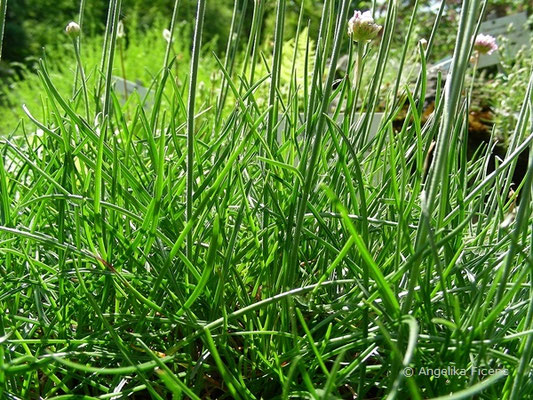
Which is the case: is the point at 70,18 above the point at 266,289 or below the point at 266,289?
below

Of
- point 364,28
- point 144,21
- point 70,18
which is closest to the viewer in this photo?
point 364,28

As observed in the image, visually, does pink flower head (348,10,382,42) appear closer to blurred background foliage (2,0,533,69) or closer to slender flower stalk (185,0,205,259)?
slender flower stalk (185,0,205,259)

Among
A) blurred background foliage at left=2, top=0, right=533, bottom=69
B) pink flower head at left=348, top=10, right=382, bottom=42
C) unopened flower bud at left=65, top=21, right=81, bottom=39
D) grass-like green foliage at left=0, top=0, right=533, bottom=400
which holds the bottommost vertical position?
blurred background foliage at left=2, top=0, right=533, bottom=69

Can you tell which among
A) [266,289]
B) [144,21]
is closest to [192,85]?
[266,289]

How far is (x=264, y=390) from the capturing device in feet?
1.56

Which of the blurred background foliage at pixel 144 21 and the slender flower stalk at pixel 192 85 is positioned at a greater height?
the slender flower stalk at pixel 192 85

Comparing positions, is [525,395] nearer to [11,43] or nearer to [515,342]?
[515,342]

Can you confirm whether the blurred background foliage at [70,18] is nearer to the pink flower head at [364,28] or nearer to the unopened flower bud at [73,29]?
the unopened flower bud at [73,29]

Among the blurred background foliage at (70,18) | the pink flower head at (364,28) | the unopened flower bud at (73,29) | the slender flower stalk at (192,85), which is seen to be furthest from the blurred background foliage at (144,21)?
the slender flower stalk at (192,85)

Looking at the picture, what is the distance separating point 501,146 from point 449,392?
1631 mm

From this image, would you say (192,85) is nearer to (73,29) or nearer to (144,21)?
(73,29)

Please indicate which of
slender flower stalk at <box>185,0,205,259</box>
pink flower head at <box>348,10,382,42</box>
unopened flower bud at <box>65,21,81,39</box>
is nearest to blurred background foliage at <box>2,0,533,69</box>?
unopened flower bud at <box>65,21,81,39</box>

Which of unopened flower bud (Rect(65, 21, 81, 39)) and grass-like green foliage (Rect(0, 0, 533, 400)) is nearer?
grass-like green foliage (Rect(0, 0, 533, 400))

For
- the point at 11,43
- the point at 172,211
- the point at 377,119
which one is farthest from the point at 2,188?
the point at 11,43
